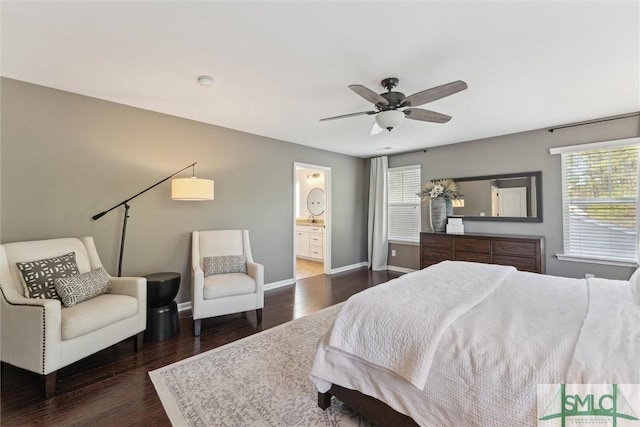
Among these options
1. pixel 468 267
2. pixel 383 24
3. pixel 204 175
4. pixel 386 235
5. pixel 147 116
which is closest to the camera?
pixel 383 24

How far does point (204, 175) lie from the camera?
388 centimetres

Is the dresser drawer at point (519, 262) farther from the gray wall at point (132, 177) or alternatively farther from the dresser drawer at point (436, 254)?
the gray wall at point (132, 177)

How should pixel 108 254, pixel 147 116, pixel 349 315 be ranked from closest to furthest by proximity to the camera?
pixel 349 315 → pixel 108 254 → pixel 147 116

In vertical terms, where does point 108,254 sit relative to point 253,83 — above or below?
below

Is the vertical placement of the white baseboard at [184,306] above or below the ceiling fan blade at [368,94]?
below

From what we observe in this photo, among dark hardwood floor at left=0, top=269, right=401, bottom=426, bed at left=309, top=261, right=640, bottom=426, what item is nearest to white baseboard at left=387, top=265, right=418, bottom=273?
dark hardwood floor at left=0, top=269, right=401, bottom=426

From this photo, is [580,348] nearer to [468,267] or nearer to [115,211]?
[468,267]

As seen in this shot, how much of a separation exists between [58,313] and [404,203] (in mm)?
5292

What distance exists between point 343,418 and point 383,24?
2.52 metres

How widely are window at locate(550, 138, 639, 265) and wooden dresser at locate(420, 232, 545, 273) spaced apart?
1.60 ft

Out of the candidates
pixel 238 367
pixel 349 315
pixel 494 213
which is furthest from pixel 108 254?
pixel 494 213

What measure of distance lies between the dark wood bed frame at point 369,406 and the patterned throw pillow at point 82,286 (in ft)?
6.84

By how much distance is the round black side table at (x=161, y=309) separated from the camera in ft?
9.17

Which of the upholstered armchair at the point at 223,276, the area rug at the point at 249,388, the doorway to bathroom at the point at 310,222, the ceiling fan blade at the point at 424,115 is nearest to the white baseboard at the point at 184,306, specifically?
the upholstered armchair at the point at 223,276
